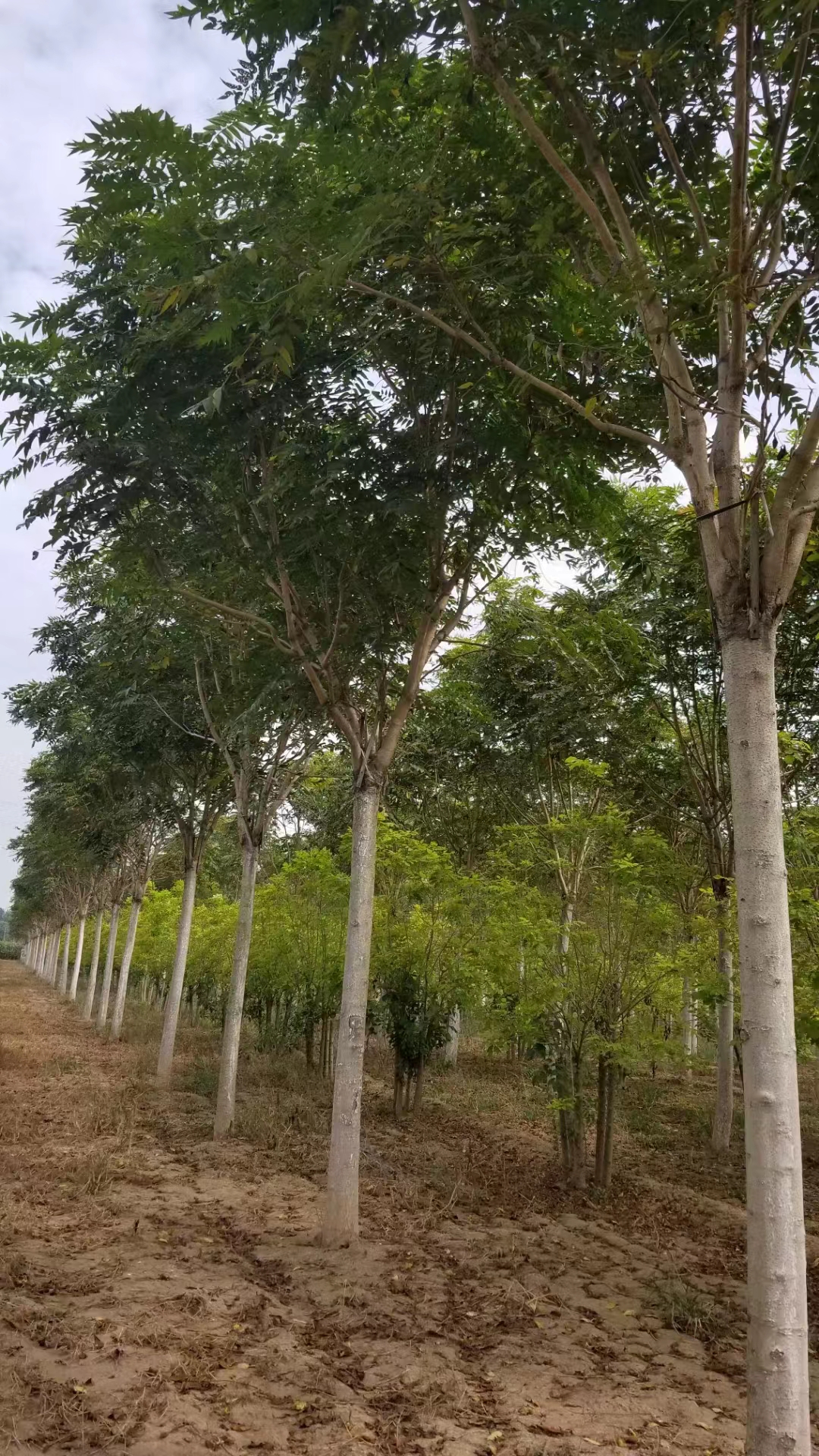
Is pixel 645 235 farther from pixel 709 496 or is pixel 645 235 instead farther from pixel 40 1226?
pixel 40 1226

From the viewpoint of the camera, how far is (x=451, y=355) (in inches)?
227

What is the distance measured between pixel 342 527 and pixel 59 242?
2.87m

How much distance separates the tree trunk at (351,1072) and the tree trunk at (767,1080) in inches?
161

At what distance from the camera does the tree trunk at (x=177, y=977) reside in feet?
42.7

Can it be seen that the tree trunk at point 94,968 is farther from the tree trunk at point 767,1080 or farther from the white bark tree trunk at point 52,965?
the tree trunk at point 767,1080

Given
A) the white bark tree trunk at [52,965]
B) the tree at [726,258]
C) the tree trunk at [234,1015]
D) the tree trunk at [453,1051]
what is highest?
the tree at [726,258]

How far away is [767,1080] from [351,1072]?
4390 mm

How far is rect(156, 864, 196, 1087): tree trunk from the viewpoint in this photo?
1300 cm

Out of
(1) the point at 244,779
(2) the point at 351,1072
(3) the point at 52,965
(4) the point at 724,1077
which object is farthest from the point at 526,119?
(3) the point at 52,965

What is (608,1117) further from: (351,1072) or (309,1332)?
(309,1332)

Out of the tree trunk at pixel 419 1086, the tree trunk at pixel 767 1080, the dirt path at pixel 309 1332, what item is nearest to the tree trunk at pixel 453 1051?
the tree trunk at pixel 419 1086

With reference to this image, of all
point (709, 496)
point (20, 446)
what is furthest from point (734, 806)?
point (20, 446)

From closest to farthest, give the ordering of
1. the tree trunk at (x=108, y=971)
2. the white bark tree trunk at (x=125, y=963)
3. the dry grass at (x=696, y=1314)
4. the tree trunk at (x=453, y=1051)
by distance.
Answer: the dry grass at (x=696, y=1314) < the tree trunk at (x=453, y=1051) < the white bark tree trunk at (x=125, y=963) < the tree trunk at (x=108, y=971)

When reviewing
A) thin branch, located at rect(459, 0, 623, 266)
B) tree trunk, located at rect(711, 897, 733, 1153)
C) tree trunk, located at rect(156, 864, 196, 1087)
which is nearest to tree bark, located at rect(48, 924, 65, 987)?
tree trunk, located at rect(156, 864, 196, 1087)
